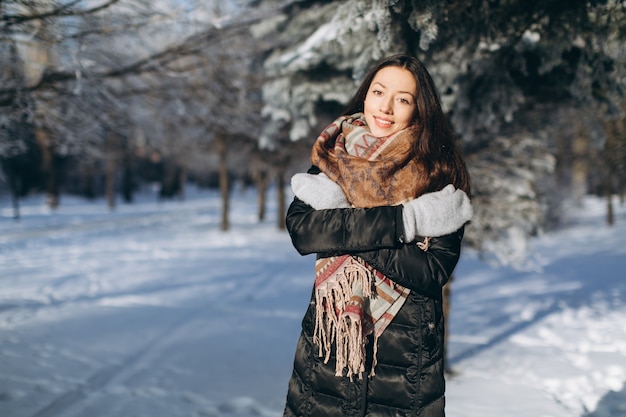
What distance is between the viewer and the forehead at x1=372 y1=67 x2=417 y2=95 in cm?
183

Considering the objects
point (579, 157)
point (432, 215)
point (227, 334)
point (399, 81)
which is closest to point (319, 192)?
point (432, 215)

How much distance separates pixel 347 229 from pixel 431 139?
1.80 ft

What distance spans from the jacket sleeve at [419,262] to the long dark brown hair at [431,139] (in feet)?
0.81

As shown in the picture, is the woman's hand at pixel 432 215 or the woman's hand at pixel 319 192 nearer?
the woman's hand at pixel 432 215

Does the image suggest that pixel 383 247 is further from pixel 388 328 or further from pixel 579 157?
pixel 579 157

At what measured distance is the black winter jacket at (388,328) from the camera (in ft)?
5.51

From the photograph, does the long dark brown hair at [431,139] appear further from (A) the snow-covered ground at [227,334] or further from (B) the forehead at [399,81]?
(A) the snow-covered ground at [227,334]

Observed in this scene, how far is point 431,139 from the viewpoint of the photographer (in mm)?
1817

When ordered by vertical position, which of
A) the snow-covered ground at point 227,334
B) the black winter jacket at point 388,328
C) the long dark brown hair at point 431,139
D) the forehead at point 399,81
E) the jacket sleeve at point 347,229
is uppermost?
the forehead at point 399,81

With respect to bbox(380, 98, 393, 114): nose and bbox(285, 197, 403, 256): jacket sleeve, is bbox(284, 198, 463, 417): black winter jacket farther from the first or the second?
bbox(380, 98, 393, 114): nose

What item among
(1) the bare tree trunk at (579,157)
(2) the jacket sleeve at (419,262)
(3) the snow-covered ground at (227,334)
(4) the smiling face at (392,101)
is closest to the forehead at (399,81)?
(4) the smiling face at (392,101)

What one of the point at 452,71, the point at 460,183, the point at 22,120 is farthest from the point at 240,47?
the point at 460,183

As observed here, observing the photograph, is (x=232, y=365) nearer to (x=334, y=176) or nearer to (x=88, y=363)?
(x=88, y=363)

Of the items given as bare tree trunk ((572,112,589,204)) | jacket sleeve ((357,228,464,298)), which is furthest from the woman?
bare tree trunk ((572,112,589,204))
